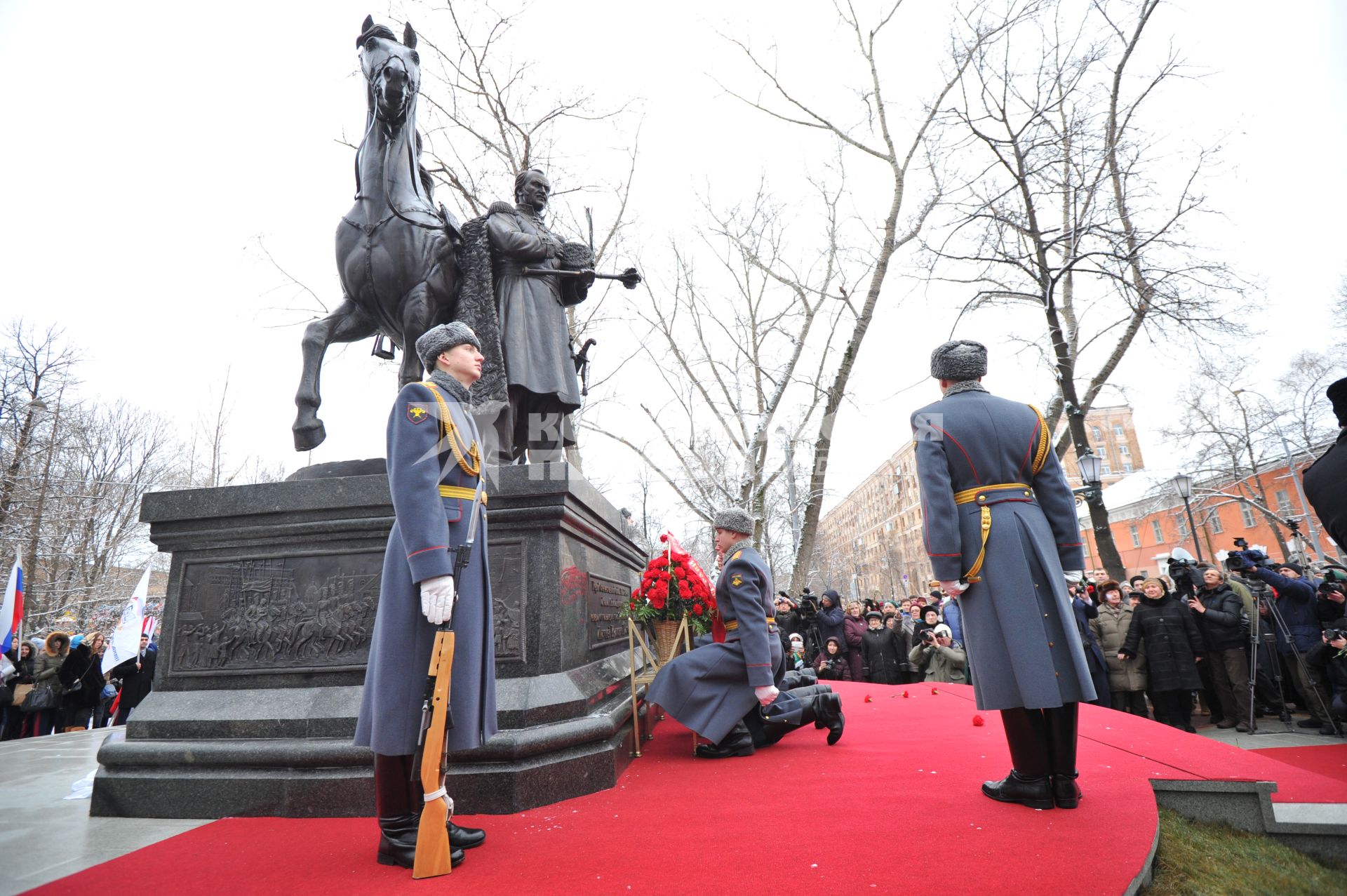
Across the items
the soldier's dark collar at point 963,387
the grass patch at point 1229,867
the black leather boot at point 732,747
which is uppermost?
the soldier's dark collar at point 963,387

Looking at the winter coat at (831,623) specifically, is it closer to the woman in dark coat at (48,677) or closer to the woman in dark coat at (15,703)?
the woman in dark coat at (48,677)

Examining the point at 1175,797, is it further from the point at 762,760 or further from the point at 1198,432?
the point at 1198,432

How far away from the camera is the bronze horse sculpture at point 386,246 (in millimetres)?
4676

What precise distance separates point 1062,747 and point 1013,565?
2.57 feet

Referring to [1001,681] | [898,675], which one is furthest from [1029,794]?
[898,675]

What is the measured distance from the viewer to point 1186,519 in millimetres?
35562

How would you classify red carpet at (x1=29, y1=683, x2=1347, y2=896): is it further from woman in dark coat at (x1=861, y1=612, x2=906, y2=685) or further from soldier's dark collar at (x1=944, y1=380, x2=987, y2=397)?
woman in dark coat at (x1=861, y1=612, x2=906, y2=685)

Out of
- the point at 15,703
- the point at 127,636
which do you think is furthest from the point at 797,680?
the point at 15,703

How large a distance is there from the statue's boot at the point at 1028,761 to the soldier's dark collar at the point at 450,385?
267 cm

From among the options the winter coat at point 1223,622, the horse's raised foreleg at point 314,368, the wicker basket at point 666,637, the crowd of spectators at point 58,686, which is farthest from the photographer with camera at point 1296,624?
the crowd of spectators at point 58,686

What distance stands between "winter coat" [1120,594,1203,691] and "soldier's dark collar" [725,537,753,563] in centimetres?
610

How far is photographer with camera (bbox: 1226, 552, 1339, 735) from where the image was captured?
7.70 m

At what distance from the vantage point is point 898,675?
1070 cm

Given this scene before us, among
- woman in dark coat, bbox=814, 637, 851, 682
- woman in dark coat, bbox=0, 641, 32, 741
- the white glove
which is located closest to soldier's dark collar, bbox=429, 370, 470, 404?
the white glove
